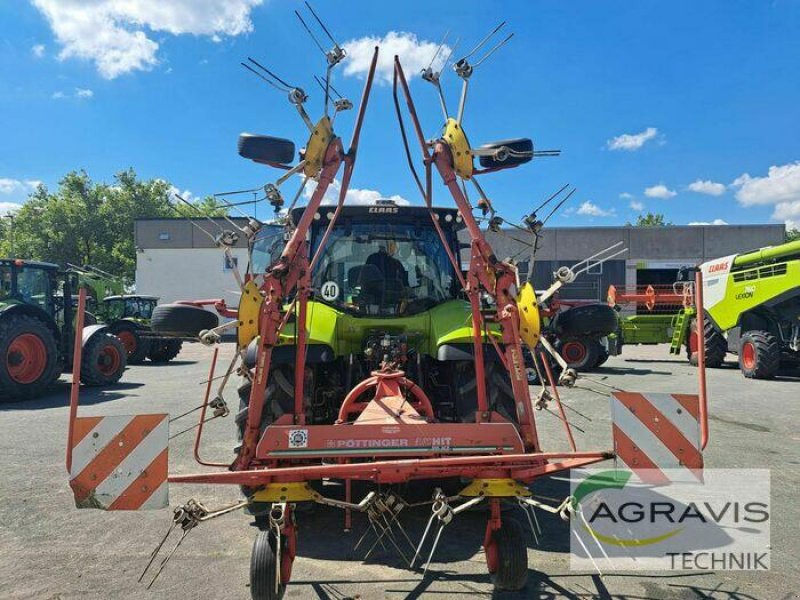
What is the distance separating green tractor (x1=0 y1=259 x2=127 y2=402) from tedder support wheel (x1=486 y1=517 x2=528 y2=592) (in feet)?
29.6

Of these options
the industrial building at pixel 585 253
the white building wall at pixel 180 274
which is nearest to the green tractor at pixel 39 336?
the industrial building at pixel 585 253

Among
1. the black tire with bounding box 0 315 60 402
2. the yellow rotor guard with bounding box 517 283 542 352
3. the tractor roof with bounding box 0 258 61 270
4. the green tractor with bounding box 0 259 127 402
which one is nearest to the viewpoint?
the yellow rotor guard with bounding box 517 283 542 352

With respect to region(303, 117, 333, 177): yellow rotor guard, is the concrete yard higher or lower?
lower

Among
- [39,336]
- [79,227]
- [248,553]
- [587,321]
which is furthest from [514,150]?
[79,227]

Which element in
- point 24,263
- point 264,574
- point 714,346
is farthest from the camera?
point 714,346

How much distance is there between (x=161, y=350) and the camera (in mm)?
16641

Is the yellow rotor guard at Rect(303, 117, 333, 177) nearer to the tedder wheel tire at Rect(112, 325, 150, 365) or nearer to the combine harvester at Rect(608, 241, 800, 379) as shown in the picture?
the combine harvester at Rect(608, 241, 800, 379)

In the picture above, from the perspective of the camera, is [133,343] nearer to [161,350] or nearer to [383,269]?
[161,350]

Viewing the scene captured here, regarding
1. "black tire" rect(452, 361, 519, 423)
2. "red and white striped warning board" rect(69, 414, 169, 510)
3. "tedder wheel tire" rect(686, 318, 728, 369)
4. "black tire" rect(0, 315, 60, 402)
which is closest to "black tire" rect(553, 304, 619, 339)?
"black tire" rect(452, 361, 519, 423)

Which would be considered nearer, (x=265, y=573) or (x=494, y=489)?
(x=265, y=573)

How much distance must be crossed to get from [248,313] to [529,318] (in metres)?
1.56

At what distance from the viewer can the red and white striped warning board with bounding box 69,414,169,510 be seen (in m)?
2.69

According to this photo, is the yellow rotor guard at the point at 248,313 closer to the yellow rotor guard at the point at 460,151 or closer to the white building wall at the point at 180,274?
the yellow rotor guard at the point at 460,151

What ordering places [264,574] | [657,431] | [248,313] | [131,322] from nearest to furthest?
[264,574] < [657,431] < [248,313] < [131,322]
